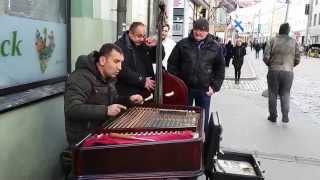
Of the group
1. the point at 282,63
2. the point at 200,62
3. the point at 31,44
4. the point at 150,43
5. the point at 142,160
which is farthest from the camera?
the point at 282,63

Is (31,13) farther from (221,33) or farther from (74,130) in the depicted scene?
(221,33)

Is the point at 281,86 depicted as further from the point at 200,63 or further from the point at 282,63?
the point at 200,63

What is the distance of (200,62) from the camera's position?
570 centimetres

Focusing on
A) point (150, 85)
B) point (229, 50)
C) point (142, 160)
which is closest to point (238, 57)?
point (229, 50)

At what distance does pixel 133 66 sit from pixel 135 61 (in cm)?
5

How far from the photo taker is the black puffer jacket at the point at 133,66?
475 cm

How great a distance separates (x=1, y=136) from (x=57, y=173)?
47.1 inches

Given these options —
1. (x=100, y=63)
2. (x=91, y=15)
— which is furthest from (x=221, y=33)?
(x=100, y=63)

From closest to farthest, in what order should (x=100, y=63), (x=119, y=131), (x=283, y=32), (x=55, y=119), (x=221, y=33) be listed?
(x=119, y=131)
(x=100, y=63)
(x=55, y=119)
(x=283, y=32)
(x=221, y=33)

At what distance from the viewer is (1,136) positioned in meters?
3.63

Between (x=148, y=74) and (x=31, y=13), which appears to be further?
(x=148, y=74)

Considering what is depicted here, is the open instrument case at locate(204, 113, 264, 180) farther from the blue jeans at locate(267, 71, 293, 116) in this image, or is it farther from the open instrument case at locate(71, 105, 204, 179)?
the blue jeans at locate(267, 71, 293, 116)

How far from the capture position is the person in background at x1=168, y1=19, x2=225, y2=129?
223 inches

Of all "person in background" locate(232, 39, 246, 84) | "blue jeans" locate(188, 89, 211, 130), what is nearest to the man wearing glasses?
"blue jeans" locate(188, 89, 211, 130)
